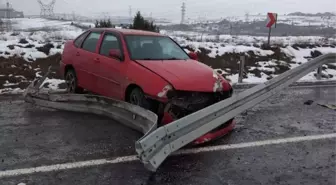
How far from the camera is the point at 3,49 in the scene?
12.3m

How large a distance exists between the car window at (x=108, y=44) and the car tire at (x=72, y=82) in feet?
3.64

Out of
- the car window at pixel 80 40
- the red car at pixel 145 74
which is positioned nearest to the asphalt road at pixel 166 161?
the red car at pixel 145 74

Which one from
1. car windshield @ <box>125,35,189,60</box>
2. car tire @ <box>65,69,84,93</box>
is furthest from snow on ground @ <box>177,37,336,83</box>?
→ car tire @ <box>65,69,84,93</box>

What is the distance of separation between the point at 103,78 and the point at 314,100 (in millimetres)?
5090

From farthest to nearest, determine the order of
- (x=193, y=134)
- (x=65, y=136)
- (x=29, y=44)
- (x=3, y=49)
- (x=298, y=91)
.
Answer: (x=29, y=44)
(x=3, y=49)
(x=298, y=91)
(x=65, y=136)
(x=193, y=134)

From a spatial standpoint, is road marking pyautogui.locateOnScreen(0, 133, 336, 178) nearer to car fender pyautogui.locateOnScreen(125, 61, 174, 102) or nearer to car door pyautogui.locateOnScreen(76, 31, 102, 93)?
car fender pyautogui.locateOnScreen(125, 61, 174, 102)

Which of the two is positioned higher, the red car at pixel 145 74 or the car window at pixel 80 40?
the car window at pixel 80 40

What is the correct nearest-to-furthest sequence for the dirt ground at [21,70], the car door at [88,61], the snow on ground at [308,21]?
A: the car door at [88,61] < the dirt ground at [21,70] < the snow on ground at [308,21]

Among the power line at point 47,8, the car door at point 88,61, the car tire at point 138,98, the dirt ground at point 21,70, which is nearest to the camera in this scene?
the car tire at point 138,98

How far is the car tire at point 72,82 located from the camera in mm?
7664

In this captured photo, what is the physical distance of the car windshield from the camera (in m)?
6.43

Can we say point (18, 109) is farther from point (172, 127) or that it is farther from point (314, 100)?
point (314, 100)

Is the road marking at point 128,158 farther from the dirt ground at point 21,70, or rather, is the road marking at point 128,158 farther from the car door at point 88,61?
the dirt ground at point 21,70

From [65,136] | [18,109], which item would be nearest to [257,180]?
[65,136]
